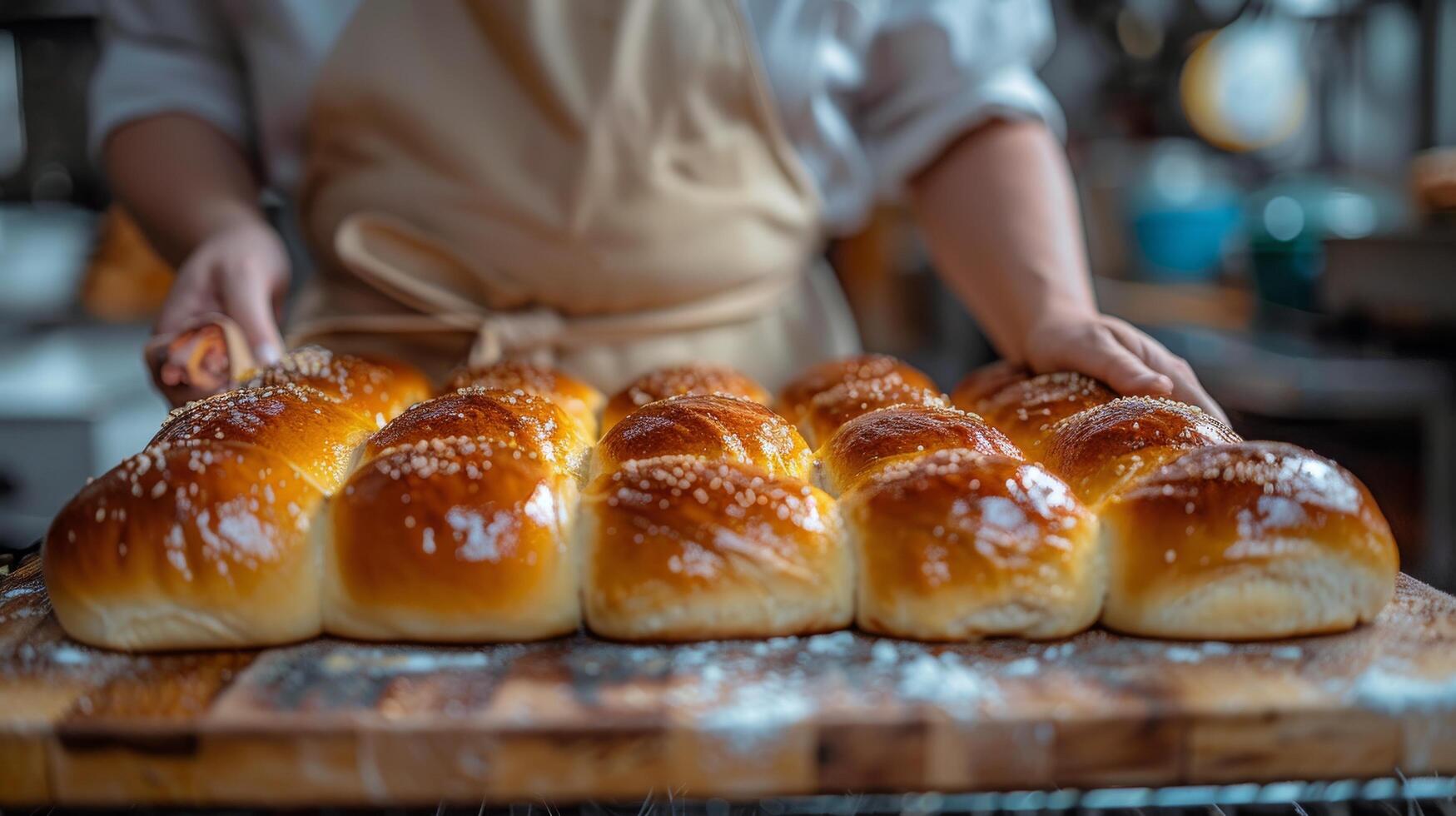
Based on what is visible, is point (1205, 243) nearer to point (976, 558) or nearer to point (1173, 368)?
point (1173, 368)

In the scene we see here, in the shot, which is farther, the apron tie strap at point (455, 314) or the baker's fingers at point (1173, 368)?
the apron tie strap at point (455, 314)

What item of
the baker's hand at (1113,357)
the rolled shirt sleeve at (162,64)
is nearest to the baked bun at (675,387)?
the baker's hand at (1113,357)

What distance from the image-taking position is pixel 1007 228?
1.51 metres

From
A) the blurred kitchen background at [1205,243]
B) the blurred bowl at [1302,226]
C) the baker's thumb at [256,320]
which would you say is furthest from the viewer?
the blurred bowl at [1302,226]

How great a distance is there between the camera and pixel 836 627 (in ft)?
3.02

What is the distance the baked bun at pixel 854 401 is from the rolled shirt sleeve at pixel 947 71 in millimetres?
470

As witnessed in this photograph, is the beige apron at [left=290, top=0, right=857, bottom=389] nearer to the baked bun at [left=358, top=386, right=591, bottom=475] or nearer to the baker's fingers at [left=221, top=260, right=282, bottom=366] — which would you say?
the baker's fingers at [left=221, top=260, right=282, bottom=366]

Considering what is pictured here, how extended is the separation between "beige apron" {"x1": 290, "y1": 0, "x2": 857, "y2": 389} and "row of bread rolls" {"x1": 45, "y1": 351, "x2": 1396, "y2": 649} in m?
0.58

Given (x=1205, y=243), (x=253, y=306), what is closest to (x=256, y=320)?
(x=253, y=306)

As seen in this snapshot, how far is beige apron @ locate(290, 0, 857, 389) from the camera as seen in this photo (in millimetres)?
1465

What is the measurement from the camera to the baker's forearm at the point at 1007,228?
4.68 feet

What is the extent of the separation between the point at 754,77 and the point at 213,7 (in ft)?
2.74

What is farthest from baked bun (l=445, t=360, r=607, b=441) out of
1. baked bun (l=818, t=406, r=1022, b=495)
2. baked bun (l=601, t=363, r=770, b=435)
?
baked bun (l=818, t=406, r=1022, b=495)

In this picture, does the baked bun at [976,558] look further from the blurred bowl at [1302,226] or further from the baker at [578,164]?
the blurred bowl at [1302,226]
